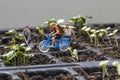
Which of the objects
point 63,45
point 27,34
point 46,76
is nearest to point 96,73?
point 46,76

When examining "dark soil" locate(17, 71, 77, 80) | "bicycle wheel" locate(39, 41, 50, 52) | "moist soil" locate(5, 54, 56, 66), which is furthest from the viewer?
"bicycle wheel" locate(39, 41, 50, 52)

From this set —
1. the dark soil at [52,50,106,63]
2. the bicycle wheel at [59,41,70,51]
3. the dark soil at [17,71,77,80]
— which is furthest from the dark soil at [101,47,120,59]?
the dark soil at [17,71,77,80]

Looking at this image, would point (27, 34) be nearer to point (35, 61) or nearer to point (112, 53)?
point (35, 61)

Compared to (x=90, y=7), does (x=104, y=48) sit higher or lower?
lower

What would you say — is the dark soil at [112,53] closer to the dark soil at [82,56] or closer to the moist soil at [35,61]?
the dark soil at [82,56]

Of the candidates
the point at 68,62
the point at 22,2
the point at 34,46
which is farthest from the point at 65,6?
the point at 68,62

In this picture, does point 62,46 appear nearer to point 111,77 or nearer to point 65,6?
point 111,77

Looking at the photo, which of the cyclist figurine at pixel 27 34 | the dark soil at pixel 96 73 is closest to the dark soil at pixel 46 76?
the dark soil at pixel 96 73

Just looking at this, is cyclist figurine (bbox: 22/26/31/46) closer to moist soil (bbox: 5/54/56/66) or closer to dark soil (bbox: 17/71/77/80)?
moist soil (bbox: 5/54/56/66)
